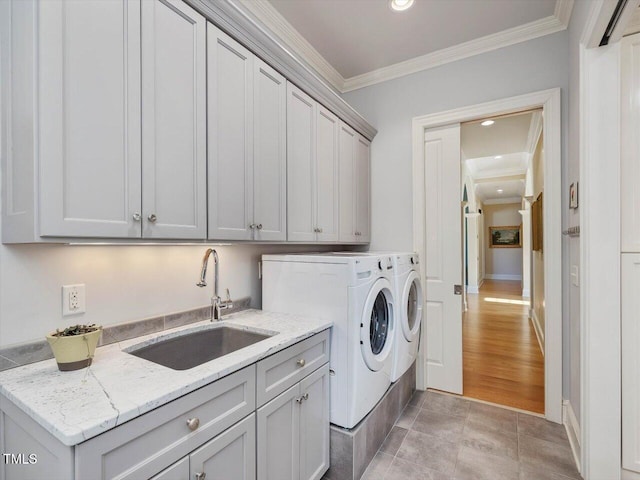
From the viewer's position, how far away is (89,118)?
1.02 m

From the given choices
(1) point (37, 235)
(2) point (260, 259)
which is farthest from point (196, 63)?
(2) point (260, 259)

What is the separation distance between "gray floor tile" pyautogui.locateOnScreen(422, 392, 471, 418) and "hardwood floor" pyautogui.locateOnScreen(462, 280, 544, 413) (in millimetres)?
182

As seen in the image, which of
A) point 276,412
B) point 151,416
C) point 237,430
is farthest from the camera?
point 276,412

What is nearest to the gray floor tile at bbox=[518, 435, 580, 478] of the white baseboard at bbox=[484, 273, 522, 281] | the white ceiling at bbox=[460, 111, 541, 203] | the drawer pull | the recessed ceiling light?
the drawer pull

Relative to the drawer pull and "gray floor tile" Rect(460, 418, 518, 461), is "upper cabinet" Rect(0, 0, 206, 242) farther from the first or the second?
"gray floor tile" Rect(460, 418, 518, 461)

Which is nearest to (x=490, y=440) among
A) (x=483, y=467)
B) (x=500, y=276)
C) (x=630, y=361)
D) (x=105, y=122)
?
(x=483, y=467)

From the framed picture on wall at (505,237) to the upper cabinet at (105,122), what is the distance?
11.1 metres

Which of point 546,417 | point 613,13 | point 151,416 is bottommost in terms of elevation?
point 546,417

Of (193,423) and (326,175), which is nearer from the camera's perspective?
(193,423)

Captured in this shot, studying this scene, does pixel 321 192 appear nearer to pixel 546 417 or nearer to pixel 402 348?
pixel 402 348

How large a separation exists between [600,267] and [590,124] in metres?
0.73

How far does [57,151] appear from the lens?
0.95 m

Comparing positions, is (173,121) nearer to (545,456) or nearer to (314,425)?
(314,425)

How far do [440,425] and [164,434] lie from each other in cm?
198
